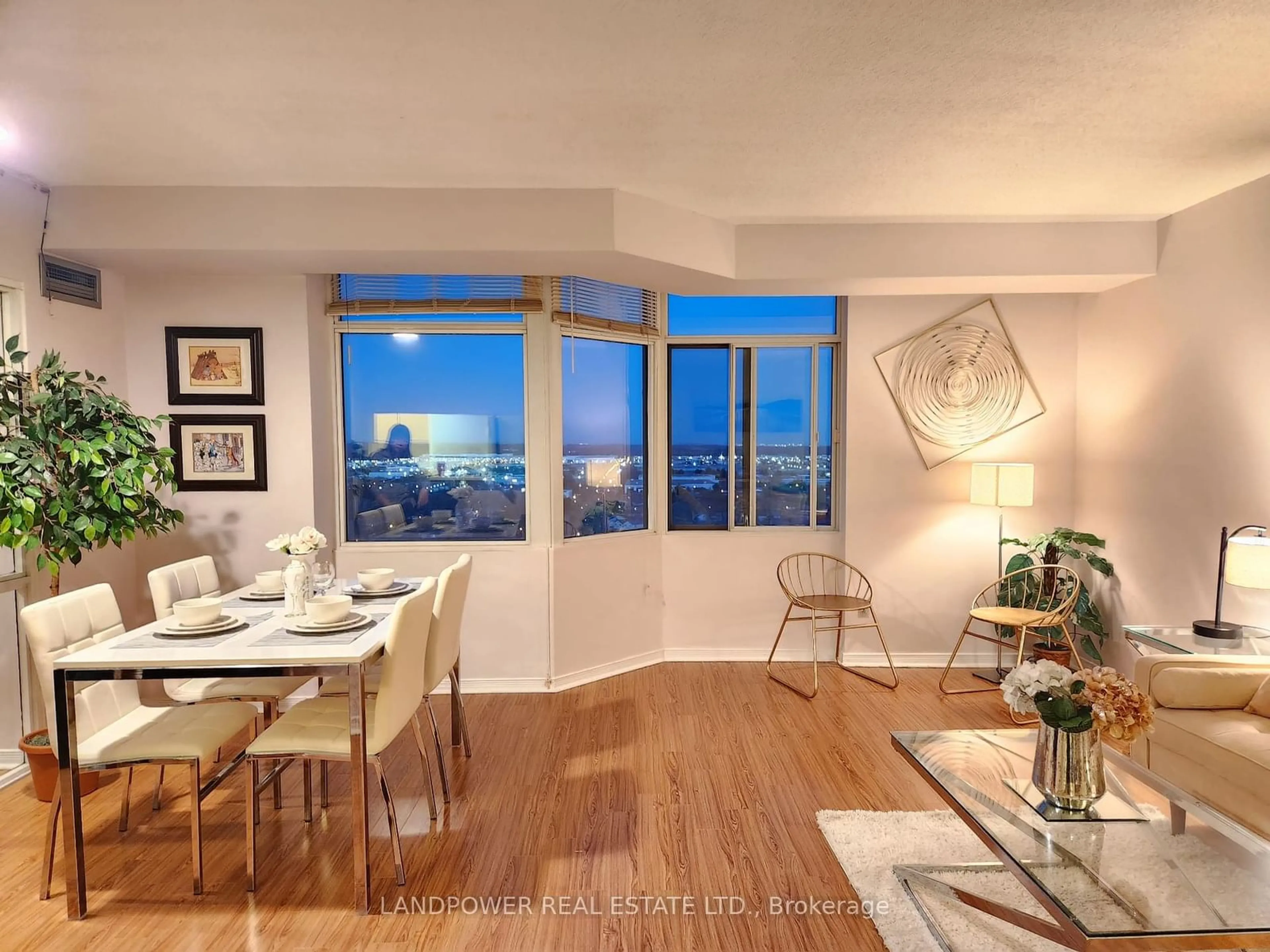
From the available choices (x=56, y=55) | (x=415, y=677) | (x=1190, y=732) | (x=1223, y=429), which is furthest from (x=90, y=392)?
(x=1223, y=429)

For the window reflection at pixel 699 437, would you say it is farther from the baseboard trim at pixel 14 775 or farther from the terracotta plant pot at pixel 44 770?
the baseboard trim at pixel 14 775

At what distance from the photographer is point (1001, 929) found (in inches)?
87.4

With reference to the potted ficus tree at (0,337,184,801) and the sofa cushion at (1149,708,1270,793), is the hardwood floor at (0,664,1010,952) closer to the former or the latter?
the potted ficus tree at (0,337,184,801)

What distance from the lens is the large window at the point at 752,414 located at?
4.96 m

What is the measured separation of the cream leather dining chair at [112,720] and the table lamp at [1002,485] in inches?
157

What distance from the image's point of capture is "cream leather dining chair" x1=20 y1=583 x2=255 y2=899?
239 cm

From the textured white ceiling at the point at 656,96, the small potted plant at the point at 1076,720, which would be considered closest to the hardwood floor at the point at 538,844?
the small potted plant at the point at 1076,720

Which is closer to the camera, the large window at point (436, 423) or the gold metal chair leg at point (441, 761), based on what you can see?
the gold metal chair leg at point (441, 761)

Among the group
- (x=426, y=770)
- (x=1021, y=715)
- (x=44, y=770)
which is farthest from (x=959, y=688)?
(x=44, y=770)

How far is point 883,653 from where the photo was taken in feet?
16.0

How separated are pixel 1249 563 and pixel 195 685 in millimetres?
4320

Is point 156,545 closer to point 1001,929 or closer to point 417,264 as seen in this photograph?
point 417,264

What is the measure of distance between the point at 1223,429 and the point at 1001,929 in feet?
8.64

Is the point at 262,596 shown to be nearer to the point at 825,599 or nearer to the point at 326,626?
the point at 326,626
